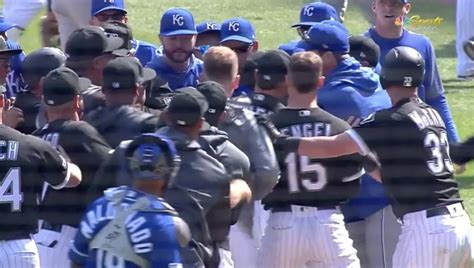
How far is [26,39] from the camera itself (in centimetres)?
958

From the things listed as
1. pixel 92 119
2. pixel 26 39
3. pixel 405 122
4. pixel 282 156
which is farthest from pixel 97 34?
pixel 26 39

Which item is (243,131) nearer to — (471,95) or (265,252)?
(265,252)

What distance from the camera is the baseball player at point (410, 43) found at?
5922 millimetres

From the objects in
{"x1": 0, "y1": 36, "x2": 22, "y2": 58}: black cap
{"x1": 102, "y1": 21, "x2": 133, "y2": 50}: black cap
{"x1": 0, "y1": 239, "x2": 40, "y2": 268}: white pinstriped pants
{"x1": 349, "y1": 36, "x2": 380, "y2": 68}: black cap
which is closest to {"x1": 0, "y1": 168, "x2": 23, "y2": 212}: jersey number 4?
{"x1": 0, "y1": 239, "x2": 40, "y2": 268}: white pinstriped pants

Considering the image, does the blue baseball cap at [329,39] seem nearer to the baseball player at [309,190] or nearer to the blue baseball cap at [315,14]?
the baseball player at [309,190]

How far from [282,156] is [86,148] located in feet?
2.50

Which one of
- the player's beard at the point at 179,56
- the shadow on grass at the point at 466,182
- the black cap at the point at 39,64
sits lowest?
the shadow on grass at the point at 466,182

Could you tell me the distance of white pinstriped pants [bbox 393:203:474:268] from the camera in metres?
4.87

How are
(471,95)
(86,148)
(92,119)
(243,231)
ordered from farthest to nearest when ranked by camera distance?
(471,95) < (243,231) < (92,119) < (86,148)

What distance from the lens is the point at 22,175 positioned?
4586 mm

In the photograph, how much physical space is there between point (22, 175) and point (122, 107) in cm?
51

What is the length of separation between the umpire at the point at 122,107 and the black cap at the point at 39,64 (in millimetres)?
477

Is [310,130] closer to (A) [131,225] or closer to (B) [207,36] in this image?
(A) [131,225]

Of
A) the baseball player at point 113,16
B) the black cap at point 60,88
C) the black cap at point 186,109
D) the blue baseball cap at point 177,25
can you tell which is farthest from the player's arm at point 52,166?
the baseball player at point 113,16
